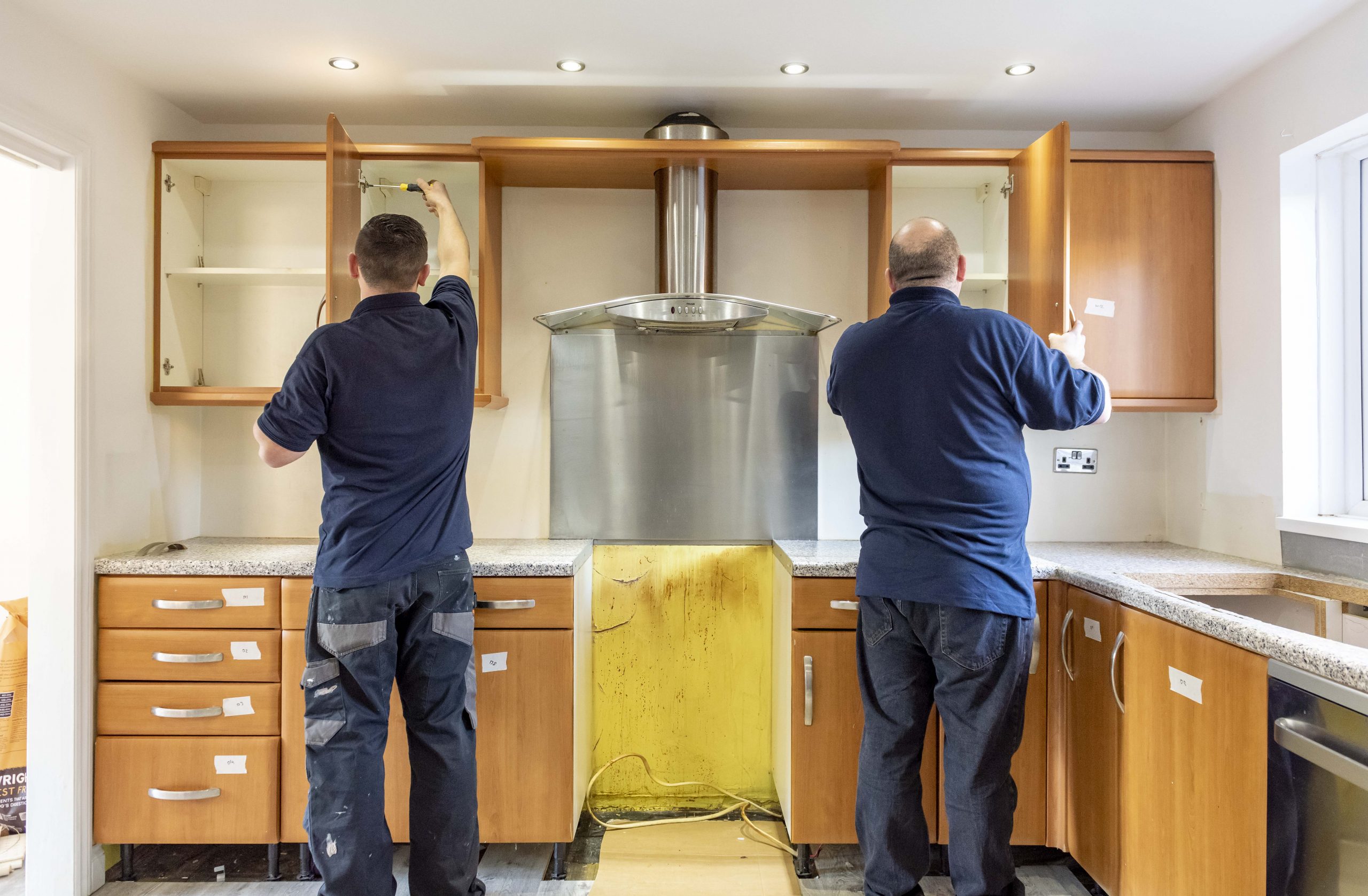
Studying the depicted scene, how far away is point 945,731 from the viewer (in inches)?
66.8

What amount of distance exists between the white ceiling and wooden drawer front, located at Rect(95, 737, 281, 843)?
6.19 feet

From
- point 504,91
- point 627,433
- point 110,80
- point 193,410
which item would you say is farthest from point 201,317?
→ point 627,433

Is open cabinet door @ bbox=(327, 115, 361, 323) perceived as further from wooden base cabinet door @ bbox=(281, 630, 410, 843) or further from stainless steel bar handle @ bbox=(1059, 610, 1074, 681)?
stainless steel bar handle @ bbox=(1059, 610, 1074, 681)

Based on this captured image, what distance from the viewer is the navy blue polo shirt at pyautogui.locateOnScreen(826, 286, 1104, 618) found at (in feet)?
5.16

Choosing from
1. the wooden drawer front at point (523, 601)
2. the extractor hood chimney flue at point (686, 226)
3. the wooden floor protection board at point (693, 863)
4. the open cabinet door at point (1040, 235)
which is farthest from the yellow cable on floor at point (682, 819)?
the open cabinet door at point (1040, 235)

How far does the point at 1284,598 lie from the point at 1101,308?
0.94 m

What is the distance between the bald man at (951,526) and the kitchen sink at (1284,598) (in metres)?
0.59

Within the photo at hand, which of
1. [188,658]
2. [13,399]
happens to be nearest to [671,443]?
[188,658]

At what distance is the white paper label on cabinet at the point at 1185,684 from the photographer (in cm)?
150

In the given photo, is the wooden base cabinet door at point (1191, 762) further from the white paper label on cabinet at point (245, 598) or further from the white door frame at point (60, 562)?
the white door frame at point (60, 562)

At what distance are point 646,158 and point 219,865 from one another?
7.93 feet

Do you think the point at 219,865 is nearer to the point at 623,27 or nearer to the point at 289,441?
the point at 289,441

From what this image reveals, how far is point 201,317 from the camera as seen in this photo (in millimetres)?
2631

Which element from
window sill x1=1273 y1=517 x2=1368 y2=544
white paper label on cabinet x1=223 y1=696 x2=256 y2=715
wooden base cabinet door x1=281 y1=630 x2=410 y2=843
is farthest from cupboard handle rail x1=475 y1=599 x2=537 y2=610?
window sill x1=1273 y1=517 x2=1368 y2=544
